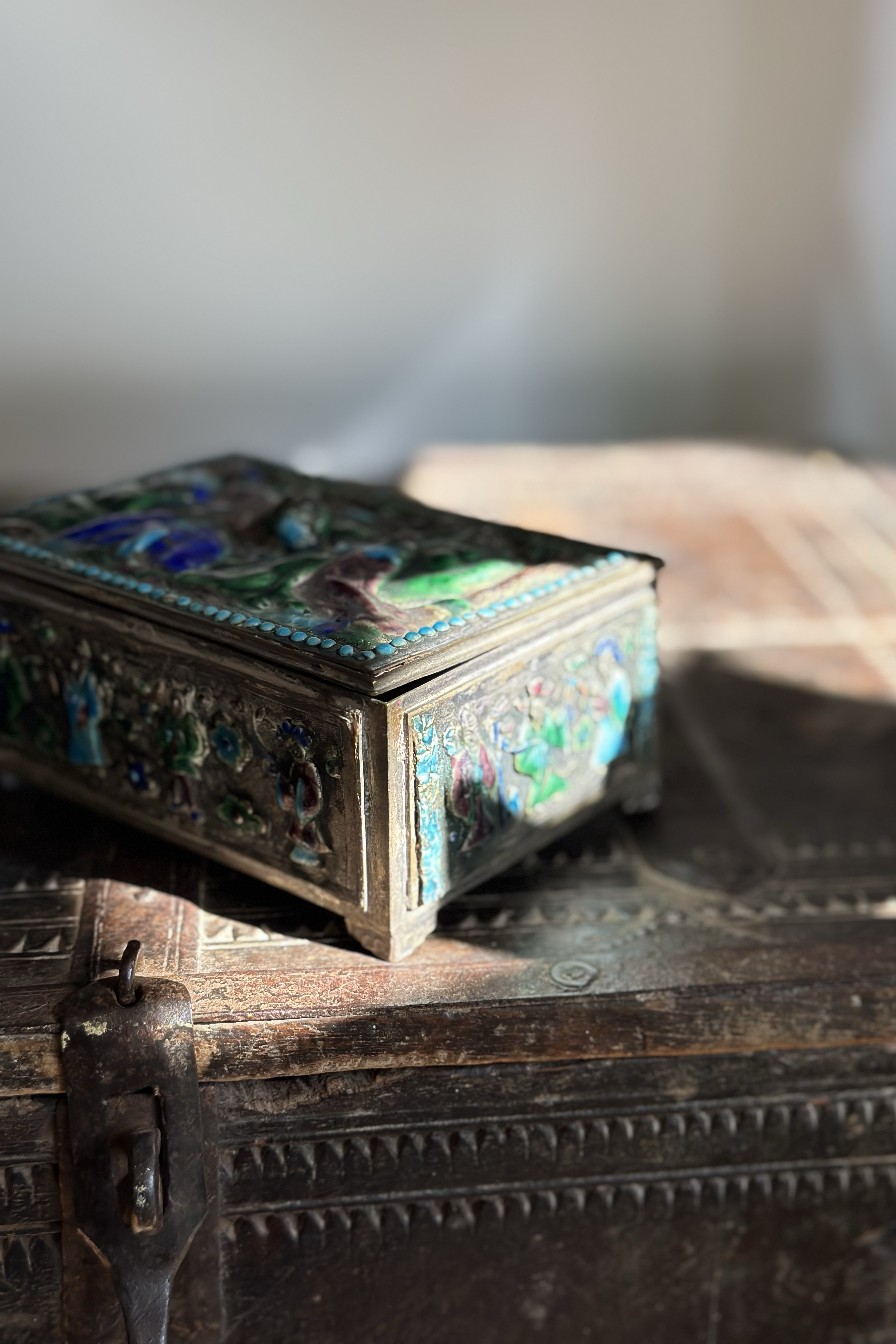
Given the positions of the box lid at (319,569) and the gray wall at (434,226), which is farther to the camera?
the gray wall at (434,226)

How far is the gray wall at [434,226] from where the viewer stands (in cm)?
378

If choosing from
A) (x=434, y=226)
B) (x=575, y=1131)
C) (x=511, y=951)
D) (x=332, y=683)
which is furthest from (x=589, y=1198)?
(x=434, y=226)

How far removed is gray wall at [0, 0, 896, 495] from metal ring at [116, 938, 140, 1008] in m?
2.30

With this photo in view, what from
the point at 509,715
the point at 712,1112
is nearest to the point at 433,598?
the point at 509,715

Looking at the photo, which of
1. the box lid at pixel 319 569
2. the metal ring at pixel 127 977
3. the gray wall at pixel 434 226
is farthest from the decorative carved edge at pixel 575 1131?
the gray wall at pixel 434 226

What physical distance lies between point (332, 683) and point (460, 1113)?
477 mm

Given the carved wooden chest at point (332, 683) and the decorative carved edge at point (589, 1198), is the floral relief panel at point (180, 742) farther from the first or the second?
the decorative carved edge at point (589, 1198)

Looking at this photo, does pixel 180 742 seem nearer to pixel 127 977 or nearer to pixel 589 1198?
pixel 127 977

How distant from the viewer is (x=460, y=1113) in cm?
153

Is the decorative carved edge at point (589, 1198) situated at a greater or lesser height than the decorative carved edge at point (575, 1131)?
lesser

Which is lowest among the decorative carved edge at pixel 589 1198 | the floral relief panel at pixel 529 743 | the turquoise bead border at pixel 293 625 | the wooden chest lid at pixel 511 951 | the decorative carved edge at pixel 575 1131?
the decorative carved edge at pixel 589 1198

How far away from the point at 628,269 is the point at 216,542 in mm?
2803

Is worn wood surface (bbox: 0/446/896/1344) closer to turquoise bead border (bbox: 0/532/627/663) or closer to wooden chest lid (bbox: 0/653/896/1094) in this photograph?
wooden chest lid (bbox: 0/653/896/1094)

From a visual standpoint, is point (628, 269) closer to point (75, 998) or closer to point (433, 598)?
point (433, 598)
